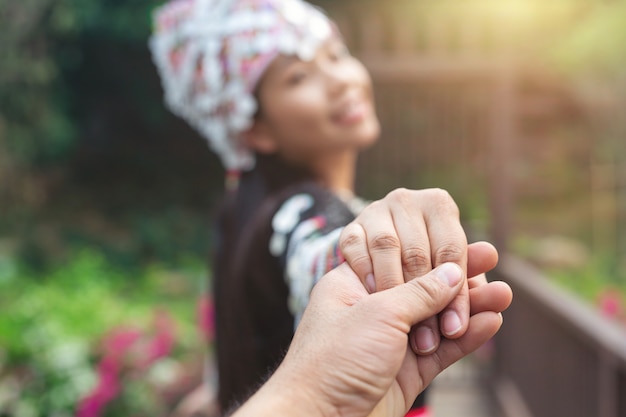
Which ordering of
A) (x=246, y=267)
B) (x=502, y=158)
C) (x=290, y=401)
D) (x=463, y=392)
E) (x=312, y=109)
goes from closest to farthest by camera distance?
(x=290, y=401), (x=246, y=267), (x=312, y=109), (x=502, y=158), (x=463, y=392)

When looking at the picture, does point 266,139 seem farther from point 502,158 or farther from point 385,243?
point 502,158

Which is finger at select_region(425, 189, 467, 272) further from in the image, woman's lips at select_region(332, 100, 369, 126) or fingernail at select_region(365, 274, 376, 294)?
woman's lips at select_region(332, 100, 369, 126)

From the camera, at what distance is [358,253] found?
2.11 feet

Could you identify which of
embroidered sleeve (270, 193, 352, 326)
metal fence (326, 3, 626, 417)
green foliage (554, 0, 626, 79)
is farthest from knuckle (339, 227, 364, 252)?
green foliage (554, 0, 626, 79)

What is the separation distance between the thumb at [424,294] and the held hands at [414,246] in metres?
0.02

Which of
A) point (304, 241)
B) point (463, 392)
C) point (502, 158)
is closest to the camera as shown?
point (304, 241)

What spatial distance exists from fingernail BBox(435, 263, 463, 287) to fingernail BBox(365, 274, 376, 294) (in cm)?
7

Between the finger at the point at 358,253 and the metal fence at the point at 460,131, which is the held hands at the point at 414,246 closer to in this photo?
the finger at the point at 358,253

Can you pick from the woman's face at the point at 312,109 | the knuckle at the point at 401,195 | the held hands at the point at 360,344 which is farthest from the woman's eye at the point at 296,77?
the held hands at the point at 360,344

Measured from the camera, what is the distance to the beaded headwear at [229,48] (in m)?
1.19

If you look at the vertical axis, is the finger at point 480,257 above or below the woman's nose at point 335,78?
above

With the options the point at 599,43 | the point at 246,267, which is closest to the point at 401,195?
the point at 246,267

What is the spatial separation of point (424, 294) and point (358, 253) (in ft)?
0.32

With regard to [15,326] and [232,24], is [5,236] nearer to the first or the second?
[15,326]
